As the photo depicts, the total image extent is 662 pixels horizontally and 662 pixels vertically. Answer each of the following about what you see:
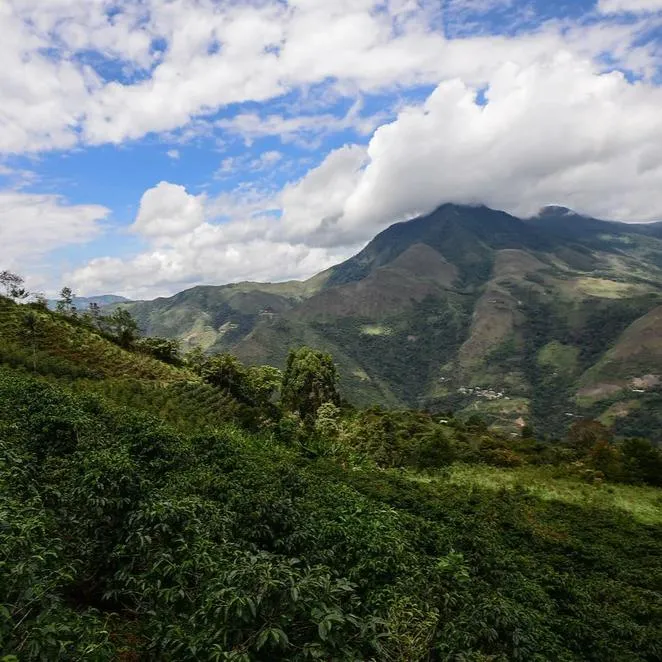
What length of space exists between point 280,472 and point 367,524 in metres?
7.55

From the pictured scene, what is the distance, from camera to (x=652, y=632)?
654 inches

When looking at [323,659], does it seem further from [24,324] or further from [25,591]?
[24,324]

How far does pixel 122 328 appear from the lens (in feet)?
283

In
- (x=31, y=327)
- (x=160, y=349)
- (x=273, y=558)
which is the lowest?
(x=273, y=558)

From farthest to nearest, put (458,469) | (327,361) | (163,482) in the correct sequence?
(327,361)
(458,469)
(163,482)

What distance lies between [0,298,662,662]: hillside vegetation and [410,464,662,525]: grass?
0.34 m

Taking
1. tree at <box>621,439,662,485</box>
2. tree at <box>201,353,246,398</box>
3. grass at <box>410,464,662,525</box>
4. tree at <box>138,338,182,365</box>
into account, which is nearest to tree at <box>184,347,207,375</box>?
tree at <box>138,338,182,365</box>

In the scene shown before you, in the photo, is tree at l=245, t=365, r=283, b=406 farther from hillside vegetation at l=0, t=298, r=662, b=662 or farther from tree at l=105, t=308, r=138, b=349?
hillside vegetation at l=0, t=298, r=662, b=662

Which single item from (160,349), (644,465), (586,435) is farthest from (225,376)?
(586,435)

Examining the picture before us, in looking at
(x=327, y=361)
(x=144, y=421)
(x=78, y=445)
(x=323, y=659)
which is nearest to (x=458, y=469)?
(x=327, y=361)

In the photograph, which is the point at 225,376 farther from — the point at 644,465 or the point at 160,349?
the point at 644,465

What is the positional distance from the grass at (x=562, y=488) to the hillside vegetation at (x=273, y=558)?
0.34 meters

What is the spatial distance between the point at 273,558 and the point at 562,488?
4079 cm

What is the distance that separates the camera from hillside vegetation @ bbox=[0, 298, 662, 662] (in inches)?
287
